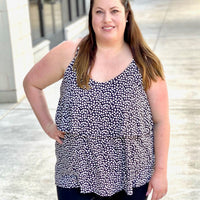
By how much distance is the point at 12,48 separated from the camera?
6449mm

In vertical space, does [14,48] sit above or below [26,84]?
below

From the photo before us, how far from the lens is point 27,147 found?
197 inches

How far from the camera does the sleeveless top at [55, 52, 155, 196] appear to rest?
6.54 ft


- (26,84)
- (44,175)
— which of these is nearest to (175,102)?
(44,175)

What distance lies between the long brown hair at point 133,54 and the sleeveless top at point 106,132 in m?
0.03

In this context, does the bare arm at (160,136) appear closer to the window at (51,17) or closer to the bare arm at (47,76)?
the bare arm at (47,76)

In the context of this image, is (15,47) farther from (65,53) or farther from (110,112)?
(110,112)

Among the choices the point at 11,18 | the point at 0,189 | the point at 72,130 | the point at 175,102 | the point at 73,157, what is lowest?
the point at 175,102

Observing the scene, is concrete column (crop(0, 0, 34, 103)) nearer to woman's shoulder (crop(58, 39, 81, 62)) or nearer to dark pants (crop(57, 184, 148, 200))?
woman's shoulder (crop(58, 39, 81, 62))

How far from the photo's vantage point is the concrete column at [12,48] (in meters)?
6.33

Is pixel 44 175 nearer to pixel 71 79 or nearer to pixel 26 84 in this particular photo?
pixel 26 84

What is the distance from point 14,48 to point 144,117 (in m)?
4.74

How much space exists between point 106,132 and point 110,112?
0.29ft

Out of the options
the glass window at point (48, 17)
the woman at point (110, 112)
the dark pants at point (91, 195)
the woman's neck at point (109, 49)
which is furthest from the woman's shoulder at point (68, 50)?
the glass window at point (48, 17)
